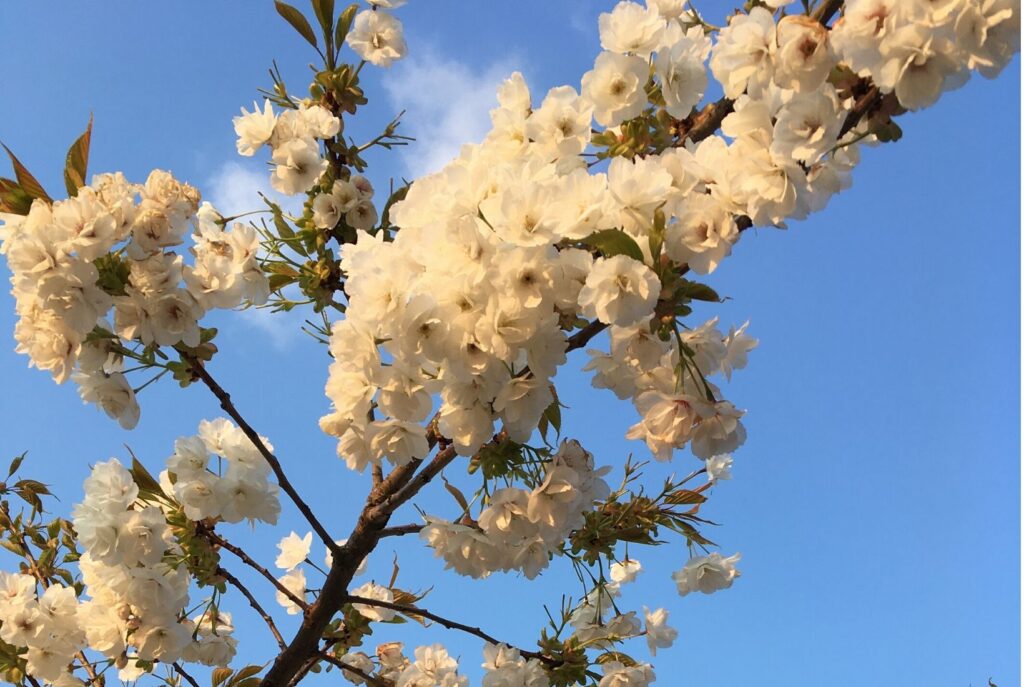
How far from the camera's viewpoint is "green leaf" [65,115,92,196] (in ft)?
6.23

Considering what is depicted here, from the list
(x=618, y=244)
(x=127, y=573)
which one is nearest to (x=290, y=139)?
(x=127, y=573)

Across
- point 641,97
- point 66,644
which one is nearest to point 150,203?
point 641,97

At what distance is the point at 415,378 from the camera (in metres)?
1.60

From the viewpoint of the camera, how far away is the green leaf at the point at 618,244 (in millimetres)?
1370

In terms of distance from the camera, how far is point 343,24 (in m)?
2.48

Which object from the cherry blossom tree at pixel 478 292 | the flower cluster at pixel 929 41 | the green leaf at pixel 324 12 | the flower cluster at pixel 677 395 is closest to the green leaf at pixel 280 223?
the cherry blossom tree at pixel 478 292

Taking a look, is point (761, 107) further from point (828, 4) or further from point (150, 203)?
point (150, 203)

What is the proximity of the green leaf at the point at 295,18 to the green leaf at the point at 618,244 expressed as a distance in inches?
60.0

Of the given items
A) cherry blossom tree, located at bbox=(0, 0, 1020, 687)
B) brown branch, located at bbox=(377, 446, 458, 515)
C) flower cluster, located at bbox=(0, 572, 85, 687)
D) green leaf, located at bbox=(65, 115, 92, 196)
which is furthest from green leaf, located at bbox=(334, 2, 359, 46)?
flower cluster, located at bbox=(0, 572, 85, 687)

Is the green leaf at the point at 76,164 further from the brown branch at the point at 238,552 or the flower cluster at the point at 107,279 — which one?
the brown branch at the point at 238,552

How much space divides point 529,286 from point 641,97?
72cm

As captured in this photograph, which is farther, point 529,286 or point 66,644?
point 66,644

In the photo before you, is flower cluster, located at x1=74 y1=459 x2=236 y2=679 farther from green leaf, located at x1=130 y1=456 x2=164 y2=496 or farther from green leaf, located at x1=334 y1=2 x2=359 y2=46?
green leaf, located at x1=334 y1=2 x2=359 y2=46

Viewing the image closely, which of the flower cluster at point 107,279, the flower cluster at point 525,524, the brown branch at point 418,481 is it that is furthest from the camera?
the brown branch at point 418,481
